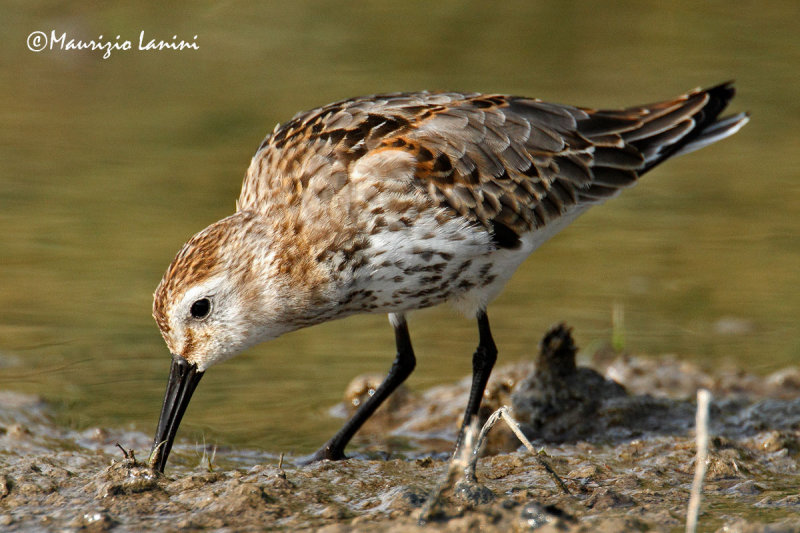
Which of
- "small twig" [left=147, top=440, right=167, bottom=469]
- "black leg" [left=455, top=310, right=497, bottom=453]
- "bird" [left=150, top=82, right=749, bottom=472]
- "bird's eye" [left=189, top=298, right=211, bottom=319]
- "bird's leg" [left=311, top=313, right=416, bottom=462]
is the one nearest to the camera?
"small twig" [left=147, top=440, right=167, bottom=469]

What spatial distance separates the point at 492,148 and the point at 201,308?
195 cm

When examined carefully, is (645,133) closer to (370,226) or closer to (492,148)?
(492,148)

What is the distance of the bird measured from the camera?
587 cm

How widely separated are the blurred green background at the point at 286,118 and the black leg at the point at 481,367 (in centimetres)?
103

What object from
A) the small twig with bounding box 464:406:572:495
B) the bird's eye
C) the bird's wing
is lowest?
the small twig with bounding box 464:406:572:495

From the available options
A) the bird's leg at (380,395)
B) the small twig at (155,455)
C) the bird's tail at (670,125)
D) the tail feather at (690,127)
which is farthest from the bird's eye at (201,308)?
the tail feather at (690,127)

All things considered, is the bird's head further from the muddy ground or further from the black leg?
the black leg

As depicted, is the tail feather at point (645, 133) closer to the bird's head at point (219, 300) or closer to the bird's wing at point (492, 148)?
the bird's wing at point (492, 148)

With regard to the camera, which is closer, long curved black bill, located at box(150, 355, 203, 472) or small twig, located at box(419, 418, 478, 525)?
small twig, located at box(419, 418, 478, 525)

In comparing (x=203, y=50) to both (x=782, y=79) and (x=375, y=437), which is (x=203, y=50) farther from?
(x=375, y=437)

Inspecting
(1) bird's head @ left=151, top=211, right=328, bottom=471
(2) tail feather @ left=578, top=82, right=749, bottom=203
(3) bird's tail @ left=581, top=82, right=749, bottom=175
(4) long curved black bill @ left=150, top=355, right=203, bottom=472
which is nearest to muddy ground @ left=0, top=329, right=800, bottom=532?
(4) long curved black bill @ left=150, top=355, right=203, bottom=472

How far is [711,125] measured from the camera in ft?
24.8

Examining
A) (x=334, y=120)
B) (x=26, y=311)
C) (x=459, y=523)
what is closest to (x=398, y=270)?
(x=334, y=120)

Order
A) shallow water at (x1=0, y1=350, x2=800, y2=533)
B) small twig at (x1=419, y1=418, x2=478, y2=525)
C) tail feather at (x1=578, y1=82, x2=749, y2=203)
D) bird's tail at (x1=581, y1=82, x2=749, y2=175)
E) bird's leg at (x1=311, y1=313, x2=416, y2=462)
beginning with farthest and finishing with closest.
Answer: bird's tail at (x1=581, y1=82, x2=749, y2=175) → tail feather at (x1=578, y1=82, x2=749, y2=203) → bird's leg at (x1=311, y1=313, x2=416, y2=462) → shallow water at (x1=0, y1=350, x2=800, y2=533) → small twig at (x1=419, y1=418, x2=478, y2=525)
